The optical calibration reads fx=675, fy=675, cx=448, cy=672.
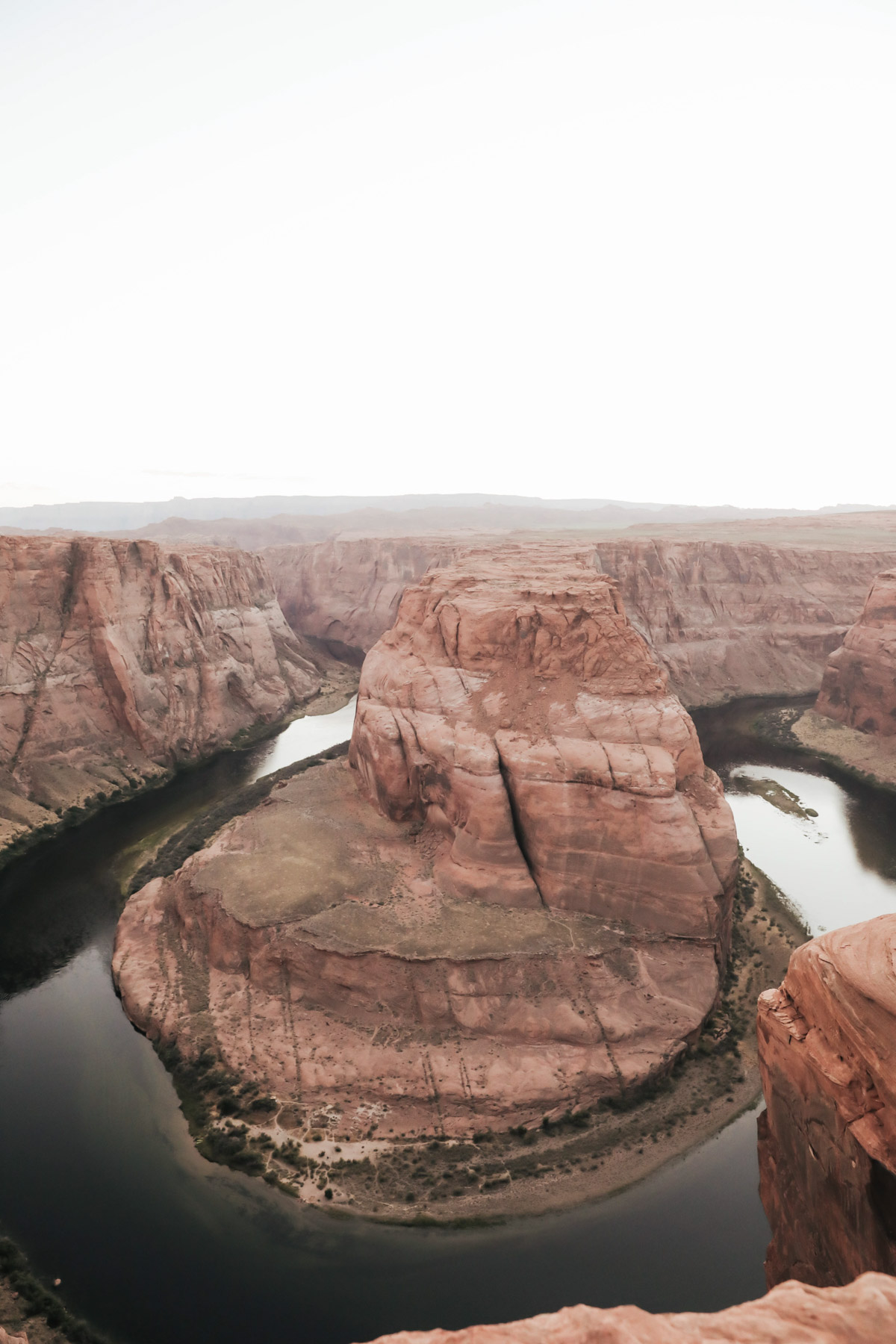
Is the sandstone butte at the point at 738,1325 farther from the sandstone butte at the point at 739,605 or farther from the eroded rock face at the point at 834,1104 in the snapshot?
the sandstone butte at the point at 739,605

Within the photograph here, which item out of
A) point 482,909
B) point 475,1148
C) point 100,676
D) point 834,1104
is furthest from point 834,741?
point 100,676

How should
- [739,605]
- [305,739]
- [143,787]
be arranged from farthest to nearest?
[739,605], [305,739], [143,787]

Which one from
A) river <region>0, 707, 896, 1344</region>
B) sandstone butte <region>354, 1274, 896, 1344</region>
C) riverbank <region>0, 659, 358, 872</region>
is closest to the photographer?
sandstone butte <region>354, 1274, 896, 1344</region>

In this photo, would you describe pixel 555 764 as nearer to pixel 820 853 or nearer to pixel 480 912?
pixel 480 912

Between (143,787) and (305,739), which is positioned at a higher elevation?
(305,739)

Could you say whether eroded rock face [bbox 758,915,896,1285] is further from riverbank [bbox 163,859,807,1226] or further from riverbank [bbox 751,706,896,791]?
riverbank [bbox 751,706,896,791]

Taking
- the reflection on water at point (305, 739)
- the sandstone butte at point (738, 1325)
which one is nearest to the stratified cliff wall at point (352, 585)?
the reflection on water at point (305, 739)

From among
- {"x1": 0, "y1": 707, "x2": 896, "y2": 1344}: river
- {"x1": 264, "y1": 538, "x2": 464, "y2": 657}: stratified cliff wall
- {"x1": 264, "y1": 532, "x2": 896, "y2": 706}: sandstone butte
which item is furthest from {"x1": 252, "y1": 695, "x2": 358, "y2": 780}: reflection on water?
{"x1": 264, "y1": 532, "x2": 896, "y2": 706}: sandstone butte
